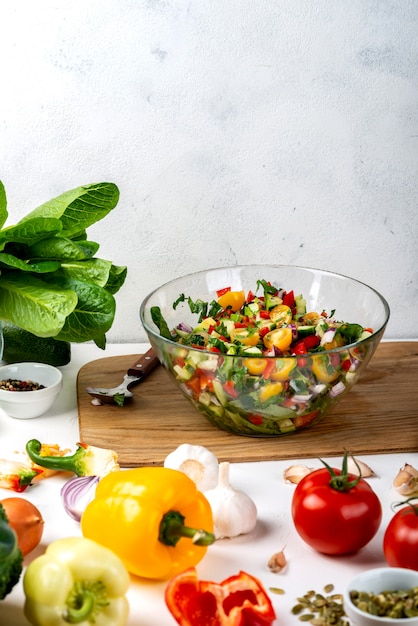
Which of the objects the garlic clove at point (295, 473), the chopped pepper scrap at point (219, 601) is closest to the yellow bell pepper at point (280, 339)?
the garlic clove at point (295, 473)

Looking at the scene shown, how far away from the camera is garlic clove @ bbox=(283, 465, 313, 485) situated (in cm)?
139

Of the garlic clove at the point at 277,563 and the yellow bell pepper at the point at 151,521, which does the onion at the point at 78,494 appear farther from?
the garlic clove at the point at 277,563

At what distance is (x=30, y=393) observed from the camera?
62.3 inches

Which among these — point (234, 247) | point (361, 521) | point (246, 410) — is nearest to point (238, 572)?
point (361, 521)

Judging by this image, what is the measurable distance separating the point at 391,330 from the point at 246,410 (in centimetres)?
76

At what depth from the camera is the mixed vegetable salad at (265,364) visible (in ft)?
4.67

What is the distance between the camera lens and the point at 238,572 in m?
1.16

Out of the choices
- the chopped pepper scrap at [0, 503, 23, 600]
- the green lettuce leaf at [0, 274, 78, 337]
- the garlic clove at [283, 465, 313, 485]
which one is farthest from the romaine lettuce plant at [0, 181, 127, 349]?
the chopped pepper scrap at [0, 503, 23, 600]

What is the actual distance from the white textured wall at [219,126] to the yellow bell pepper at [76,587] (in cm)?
105

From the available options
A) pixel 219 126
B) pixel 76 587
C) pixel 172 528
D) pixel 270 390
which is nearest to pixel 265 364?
pixel 270 390

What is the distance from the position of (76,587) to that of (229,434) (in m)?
0.61

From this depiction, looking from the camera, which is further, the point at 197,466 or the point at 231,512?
the point at 197,466

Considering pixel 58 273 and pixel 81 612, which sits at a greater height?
pixel 58 273

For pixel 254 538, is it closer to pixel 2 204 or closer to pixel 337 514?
pixel 337 514
